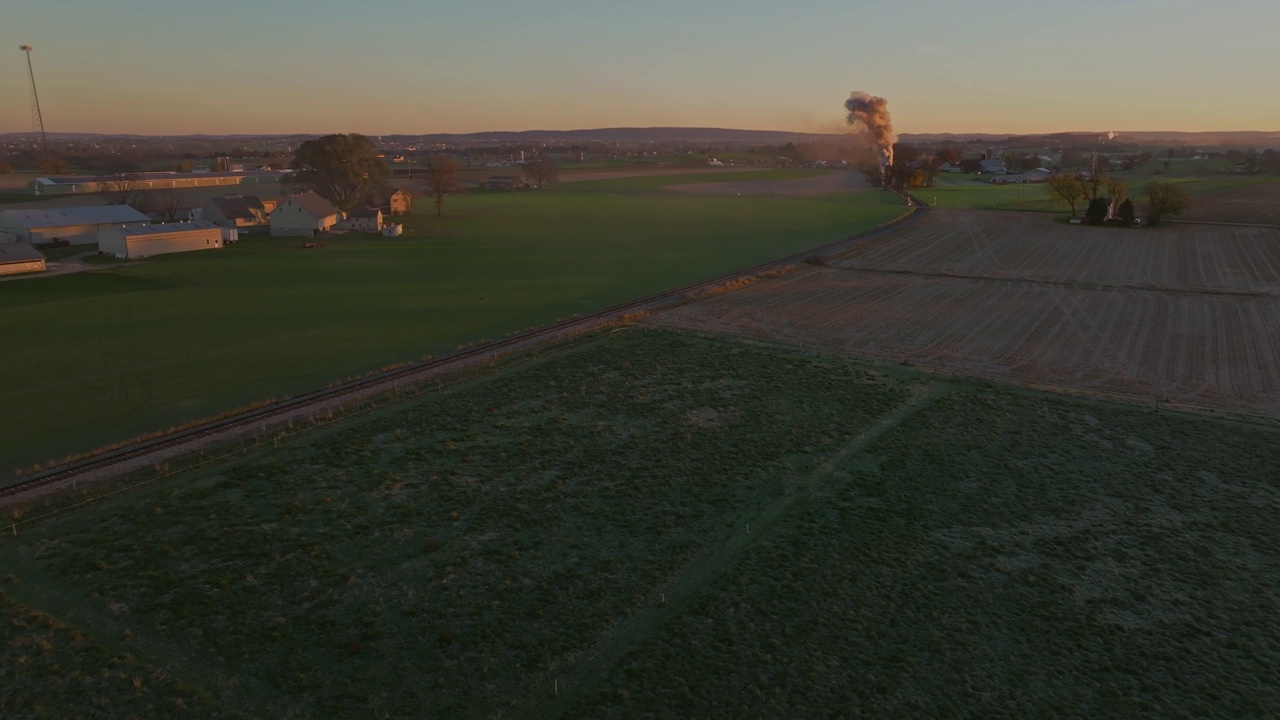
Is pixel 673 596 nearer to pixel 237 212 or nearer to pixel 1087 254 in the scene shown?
pixel 1087 254

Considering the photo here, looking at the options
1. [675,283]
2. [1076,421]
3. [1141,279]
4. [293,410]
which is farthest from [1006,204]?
[293,410]

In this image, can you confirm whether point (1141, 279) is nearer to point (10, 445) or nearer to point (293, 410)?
point (293, 410)

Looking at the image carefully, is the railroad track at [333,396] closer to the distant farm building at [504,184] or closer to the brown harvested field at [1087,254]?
the brown harvested field at [1087,254]

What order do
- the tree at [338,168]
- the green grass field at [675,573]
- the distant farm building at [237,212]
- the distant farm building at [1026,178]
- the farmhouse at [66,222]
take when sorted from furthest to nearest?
the distant farm building at [1026,178]
the tree at [338,168]
the distant farm building at [237,212]
the farmhouse at [66,222]
the green grass field at [675,573]

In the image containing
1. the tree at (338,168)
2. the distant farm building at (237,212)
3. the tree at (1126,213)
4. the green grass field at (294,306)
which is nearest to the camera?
the green grass field at (294,306)

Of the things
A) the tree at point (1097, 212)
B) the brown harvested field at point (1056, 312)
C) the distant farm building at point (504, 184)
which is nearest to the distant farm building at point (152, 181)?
the distant farm building at point (504, 184)
